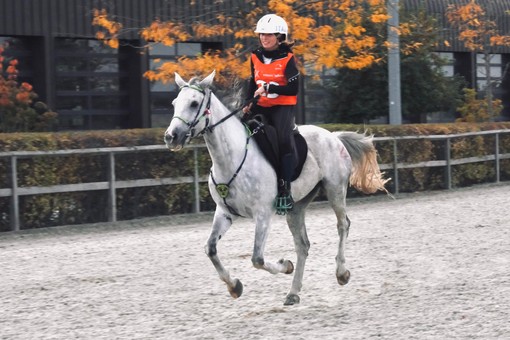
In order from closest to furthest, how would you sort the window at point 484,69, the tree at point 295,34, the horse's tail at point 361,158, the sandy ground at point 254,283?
1. the sandy ground at point 254,283
2. the horse's tail at point 361,158
3. the tree at point 295,34
4. the window at point 484,69

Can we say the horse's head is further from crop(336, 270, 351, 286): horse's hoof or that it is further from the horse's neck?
crop(336, 270, 351, 286): horse's hoof

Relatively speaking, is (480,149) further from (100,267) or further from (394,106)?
(100,267)

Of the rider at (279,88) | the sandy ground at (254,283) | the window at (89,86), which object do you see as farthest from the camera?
the window at (89,86)

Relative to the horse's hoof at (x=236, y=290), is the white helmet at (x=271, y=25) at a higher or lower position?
higher

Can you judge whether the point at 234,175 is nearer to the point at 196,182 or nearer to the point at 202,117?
the point at 202,117

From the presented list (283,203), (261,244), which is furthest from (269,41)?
(261,244)

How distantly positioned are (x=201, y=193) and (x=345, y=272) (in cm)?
821

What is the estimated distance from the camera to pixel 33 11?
974 inches

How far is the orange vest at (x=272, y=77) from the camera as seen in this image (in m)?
9.26

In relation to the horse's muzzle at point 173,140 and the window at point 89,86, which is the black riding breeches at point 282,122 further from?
the window at point 89,86

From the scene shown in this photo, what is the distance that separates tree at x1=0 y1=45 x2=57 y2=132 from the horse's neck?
1393 centimetres

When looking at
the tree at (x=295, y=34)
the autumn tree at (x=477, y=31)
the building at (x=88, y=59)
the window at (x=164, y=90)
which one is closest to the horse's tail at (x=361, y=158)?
the tree at (x=295, y=34)

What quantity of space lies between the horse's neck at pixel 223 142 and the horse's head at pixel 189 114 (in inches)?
5.9

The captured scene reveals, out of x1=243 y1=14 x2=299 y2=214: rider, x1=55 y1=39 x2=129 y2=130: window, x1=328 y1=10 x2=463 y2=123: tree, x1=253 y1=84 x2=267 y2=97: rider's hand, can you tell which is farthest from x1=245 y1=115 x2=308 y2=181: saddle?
x1=328 y1=10 x2=463 y2=123: tree
